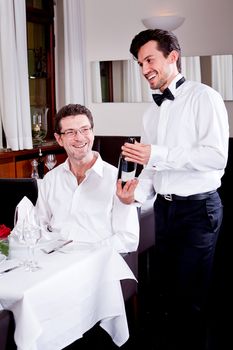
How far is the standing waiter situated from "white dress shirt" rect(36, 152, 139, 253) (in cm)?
10

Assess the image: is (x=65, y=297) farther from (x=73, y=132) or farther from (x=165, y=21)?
(x=165, y=21)

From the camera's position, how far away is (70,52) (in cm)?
536

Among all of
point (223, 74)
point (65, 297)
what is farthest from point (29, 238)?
point (223, 74)

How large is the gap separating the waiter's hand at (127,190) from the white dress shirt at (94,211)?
0.07 m

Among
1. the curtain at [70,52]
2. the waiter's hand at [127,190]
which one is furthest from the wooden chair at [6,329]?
the curtain at [70,52]

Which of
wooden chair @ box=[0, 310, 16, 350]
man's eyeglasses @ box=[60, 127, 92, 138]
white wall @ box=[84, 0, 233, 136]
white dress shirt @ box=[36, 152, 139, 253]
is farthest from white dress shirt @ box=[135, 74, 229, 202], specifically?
white wall @ box=[84, 0, 233, 136]

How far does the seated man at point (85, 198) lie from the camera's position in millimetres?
2191

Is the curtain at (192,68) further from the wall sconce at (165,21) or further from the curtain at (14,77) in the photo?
the curtain at (14,77)

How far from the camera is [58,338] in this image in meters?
1.74

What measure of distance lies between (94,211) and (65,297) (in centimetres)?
55

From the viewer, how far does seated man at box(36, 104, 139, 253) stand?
219cm

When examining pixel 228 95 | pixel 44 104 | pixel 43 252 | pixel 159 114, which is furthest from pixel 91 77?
pixel 43 252

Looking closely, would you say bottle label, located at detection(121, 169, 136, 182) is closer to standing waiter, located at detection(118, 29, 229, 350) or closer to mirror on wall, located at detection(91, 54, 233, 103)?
standing waiter, located at detection(118, 29, 229, 350)

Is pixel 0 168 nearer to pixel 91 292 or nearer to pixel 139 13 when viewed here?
pixel 139 13
